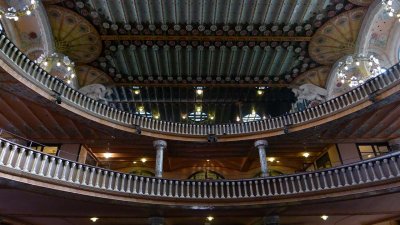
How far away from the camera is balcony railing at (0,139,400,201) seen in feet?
32.2

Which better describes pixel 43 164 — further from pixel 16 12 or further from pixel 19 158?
pixel 16 12

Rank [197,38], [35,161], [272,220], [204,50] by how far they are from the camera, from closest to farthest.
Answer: [35,161] < [272,220] < [197,38] < [204,50]

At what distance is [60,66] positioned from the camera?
17.4 meters

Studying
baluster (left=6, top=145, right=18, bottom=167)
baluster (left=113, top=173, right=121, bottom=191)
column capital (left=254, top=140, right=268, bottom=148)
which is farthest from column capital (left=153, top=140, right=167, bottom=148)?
baluster (left=6, top=145, right=18, bottom=167)

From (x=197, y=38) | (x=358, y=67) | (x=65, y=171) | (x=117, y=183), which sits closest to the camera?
(x=65, y=171)

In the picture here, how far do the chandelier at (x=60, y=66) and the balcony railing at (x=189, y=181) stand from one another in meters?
7.45

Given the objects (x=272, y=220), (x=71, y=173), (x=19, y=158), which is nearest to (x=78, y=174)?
(x=71, y=173)

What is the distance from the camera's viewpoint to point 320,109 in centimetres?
1531

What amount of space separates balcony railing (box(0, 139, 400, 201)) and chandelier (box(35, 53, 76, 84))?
7455 mm

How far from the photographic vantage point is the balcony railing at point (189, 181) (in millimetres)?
9812

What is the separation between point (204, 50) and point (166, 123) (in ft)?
17.9

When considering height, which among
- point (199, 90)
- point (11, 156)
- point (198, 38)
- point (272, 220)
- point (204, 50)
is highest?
point (204, 50)

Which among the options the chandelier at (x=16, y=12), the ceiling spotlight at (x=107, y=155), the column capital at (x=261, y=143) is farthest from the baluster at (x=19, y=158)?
the column capital at (x=261, y=143)

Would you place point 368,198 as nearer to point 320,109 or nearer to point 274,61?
point 320,109
